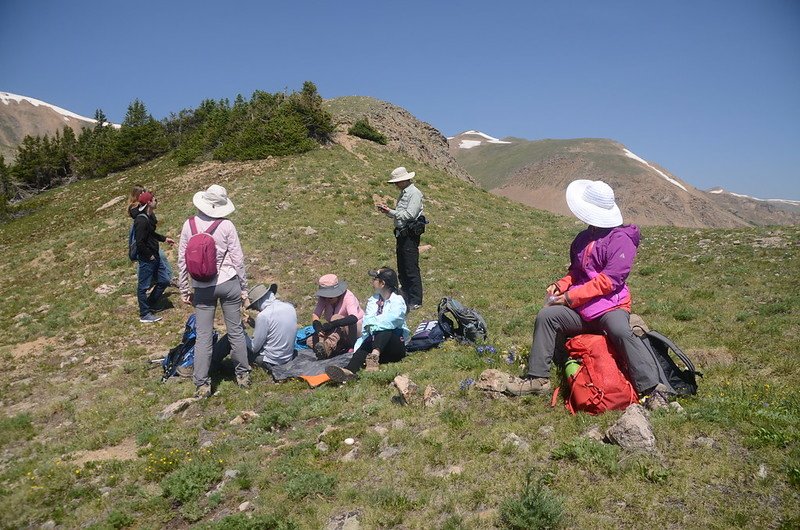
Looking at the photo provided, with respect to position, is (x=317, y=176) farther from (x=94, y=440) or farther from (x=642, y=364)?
(x=642, y=364)

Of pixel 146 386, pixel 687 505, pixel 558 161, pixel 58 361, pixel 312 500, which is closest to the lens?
pixel 687 505

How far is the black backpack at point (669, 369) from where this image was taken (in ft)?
17.2

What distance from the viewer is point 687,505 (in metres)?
3.66

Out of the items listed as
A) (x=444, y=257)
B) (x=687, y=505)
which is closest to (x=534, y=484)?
(x=687, y=505)

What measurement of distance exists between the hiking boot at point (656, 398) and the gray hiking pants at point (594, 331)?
0.20 feet

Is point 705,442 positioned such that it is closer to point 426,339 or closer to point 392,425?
point 392,425

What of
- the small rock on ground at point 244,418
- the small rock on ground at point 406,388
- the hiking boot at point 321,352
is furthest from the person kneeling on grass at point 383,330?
the small rock on ground at point 244,418

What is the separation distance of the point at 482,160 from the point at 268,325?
110522 millimetres

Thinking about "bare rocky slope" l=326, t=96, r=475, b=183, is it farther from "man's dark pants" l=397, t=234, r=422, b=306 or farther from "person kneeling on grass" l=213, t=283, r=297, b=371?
"person kneeling on grass" l=213, t=283, r=297, b=371

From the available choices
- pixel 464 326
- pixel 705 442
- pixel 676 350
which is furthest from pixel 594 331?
pixel 464 326

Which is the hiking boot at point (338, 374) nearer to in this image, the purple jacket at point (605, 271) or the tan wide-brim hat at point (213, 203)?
the tan wide-brim hat at point (213, 203)

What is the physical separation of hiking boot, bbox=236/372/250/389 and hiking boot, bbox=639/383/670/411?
5.63m

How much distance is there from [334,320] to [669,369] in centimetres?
510

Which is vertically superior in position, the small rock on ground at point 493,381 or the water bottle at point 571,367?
the water bottle at point 571,367
